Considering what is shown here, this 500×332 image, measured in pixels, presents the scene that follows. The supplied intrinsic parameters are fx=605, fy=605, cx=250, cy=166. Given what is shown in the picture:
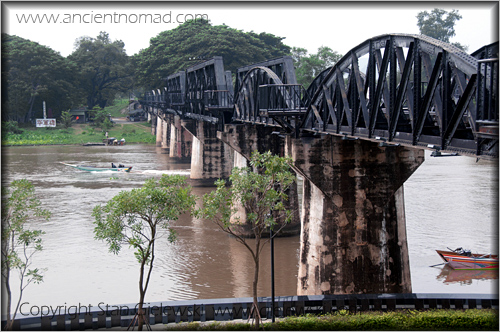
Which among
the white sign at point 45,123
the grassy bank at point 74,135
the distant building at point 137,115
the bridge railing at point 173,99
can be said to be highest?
the distant building at point 137,115

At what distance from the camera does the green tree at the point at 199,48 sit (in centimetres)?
8562

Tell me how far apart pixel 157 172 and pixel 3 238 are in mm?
45800

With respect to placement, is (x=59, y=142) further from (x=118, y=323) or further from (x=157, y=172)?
(x=118, y=323)

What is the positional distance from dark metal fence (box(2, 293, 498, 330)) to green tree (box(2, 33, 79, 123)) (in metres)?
88.5

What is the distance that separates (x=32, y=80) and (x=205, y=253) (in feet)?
267

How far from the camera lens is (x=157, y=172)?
62750 millimetres

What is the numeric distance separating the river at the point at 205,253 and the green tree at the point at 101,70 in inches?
2786

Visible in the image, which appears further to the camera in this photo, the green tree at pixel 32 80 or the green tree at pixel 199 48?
the green tree at pixel 32 80

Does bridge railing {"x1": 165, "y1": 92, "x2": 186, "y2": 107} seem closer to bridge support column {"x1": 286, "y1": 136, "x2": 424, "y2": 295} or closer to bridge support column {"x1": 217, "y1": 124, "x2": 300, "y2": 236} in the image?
bridge support column {"x1": 217, "y1": 124, "x2": 300, "y2": 236}

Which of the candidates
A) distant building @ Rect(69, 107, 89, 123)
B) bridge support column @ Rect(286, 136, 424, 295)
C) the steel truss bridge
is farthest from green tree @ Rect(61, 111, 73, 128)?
bridge support column @ Rect(286, 136, 424, 295)

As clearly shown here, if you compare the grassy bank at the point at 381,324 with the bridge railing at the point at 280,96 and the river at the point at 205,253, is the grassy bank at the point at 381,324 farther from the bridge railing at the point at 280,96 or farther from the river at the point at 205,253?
the bridge railing at the point at 280,96

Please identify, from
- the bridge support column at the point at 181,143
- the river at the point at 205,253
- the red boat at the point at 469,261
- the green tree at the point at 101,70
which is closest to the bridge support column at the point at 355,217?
the river at the point at 205,253

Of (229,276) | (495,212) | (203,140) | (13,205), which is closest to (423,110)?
(13,205)

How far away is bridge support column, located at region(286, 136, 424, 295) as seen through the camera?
21.3 meters
